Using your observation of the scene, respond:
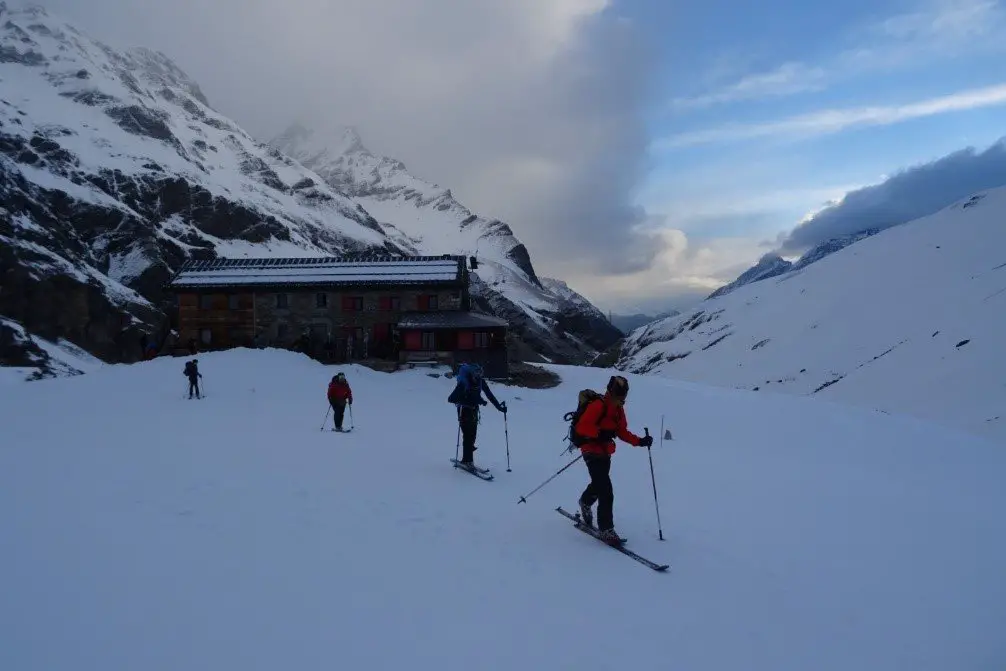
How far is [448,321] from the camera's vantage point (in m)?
38.7

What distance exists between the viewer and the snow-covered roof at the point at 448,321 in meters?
37.9

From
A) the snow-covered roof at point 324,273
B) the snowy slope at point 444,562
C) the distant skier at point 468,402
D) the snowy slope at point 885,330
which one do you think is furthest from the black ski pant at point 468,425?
the snowy slope at point 885,330

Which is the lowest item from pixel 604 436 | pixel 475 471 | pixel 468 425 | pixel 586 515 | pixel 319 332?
pixel 586 515

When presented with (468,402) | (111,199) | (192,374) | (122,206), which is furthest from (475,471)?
(111,199)

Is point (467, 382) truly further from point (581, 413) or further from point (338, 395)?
point (338, 395)

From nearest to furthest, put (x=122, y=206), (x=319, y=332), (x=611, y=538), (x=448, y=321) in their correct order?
(x=611, y=538)
(x=448, y=321)
(x=319, y=332)
(x=122, y=206)

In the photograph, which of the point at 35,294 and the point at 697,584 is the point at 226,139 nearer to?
the point at 35,294

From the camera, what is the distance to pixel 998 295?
149ft

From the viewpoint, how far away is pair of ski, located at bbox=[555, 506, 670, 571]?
7812 millimetres

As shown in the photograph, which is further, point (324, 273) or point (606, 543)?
point (324, 273)

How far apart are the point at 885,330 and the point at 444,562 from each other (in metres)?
55.6

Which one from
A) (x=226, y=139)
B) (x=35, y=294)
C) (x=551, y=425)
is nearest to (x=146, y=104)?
(x=226, y=139)

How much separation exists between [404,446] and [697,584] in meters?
9.33

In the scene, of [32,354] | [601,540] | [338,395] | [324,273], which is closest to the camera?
[601,540]
